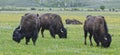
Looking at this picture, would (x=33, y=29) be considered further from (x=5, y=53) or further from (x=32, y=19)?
(x=5, y=53)

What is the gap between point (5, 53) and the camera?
17.8 m

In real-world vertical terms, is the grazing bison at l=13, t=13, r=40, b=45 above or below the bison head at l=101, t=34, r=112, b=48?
above

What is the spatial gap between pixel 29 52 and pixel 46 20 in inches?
536

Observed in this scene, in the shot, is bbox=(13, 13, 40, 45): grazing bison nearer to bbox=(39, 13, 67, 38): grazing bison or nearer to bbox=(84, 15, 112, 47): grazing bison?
bbox=(84, 15, 112, 47): grazing bison

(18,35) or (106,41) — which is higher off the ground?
(18,35)

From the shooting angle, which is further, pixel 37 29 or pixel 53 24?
pixel 53 24

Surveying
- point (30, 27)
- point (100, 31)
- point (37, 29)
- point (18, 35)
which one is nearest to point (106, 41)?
point (100, 31)

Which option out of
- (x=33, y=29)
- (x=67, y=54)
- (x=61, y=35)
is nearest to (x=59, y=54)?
(x=67, y=54)

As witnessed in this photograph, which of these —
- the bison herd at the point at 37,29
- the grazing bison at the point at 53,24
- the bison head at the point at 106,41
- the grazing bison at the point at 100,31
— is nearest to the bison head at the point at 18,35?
the bison herd at the point at 37,29

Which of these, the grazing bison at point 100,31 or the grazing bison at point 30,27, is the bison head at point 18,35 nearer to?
the grazing bison at point 30,27

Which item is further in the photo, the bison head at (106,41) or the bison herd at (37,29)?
the bison head at (106,41)

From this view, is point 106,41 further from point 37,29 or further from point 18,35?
point 18,35

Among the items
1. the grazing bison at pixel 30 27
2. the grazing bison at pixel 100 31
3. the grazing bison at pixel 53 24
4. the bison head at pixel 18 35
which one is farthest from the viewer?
the grazing bison at pixel 53 24

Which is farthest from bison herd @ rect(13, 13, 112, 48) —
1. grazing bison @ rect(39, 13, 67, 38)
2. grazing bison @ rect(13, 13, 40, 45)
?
grazing bison @ rect(39, 13, 67, 38)
